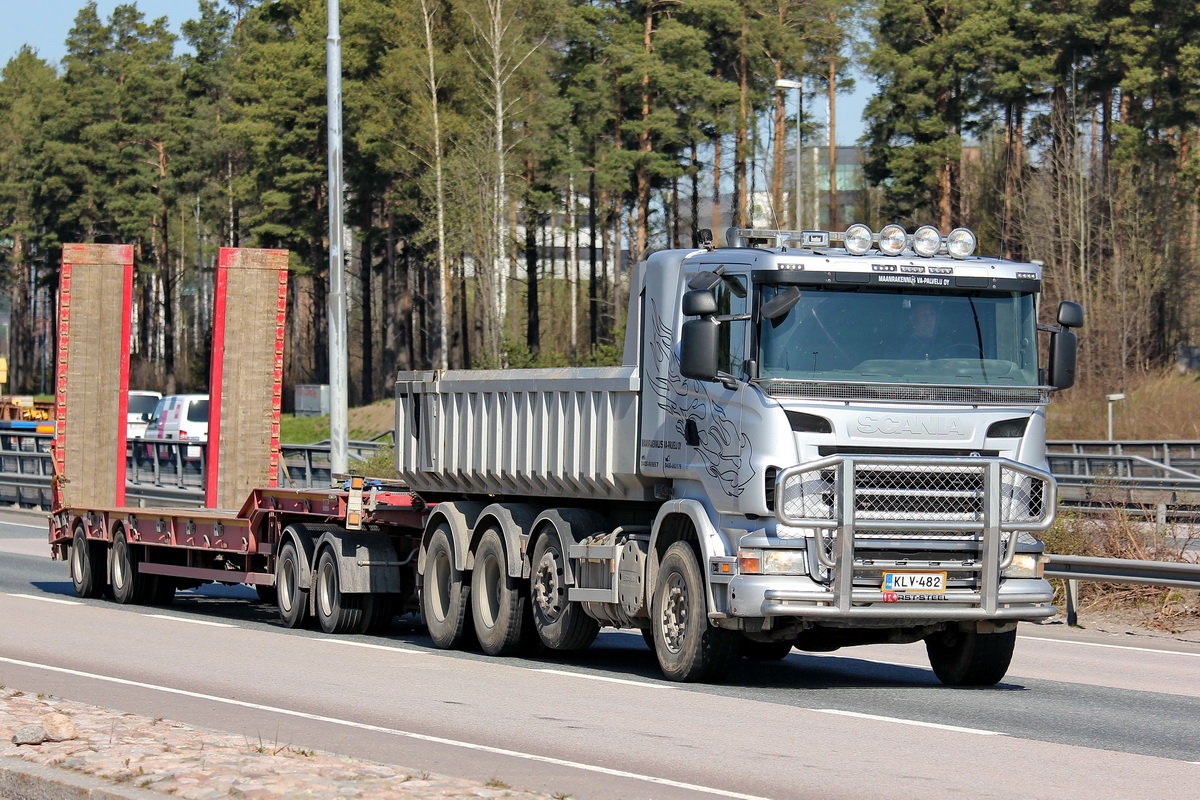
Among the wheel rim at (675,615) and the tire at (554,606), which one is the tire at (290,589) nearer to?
the tire at (554,606)

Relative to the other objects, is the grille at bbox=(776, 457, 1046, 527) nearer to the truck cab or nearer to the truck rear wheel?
the truck cab

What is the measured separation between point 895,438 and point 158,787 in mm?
5737

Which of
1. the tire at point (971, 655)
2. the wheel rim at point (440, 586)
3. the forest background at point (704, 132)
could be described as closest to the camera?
the tire at point (971, 655)

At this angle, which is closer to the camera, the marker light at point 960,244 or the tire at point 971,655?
the marker light at point 960,244

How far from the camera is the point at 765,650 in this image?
14.2m

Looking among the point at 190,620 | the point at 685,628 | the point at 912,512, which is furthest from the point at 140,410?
the point at 912,512

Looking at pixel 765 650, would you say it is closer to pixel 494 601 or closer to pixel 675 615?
pixel 675 615

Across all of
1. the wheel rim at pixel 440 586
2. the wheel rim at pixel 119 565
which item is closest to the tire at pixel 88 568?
the wheel rim at pixel 119 565

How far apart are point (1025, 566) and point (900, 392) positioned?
1513 millimetres

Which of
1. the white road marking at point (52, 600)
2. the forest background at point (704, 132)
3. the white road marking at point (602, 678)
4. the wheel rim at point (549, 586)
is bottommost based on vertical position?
the white road marking at point (52, 600)

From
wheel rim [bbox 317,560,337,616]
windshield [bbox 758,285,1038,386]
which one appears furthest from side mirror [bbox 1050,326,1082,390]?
Answer: wheel rim [bbox 317,560,337,616]

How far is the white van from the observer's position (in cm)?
4559

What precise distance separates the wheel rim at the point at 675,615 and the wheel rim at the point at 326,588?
16.1 feet

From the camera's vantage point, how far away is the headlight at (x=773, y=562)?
37.6 ft
